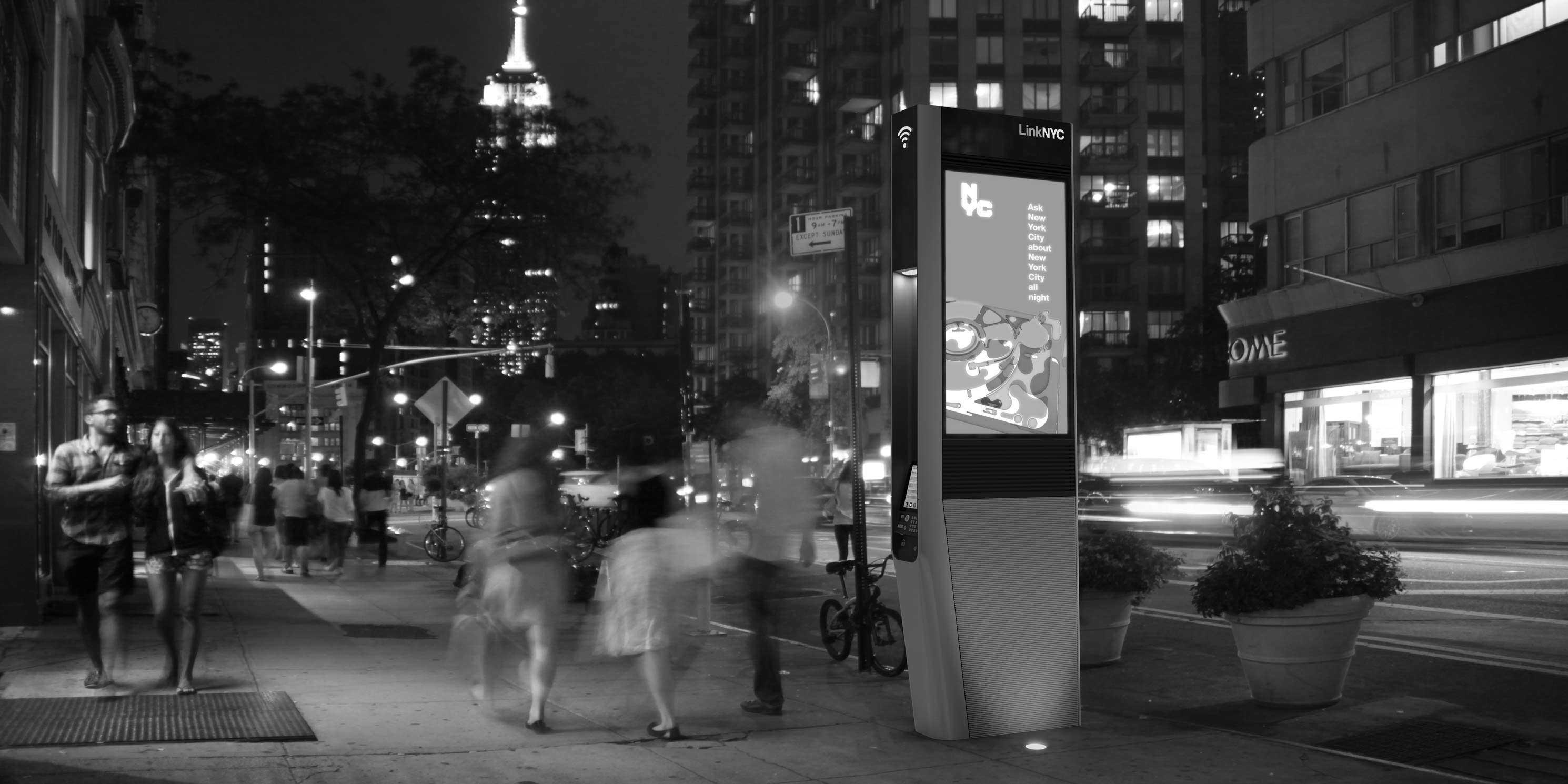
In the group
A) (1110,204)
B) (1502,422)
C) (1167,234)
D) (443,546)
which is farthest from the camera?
(1167,234)

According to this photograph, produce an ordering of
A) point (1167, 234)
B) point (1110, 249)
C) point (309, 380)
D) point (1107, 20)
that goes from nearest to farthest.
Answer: point (309, 380)
point (1110, 249)
point (1107, 20)
point (1167, 234)

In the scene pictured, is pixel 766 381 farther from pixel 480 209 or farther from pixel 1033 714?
pixel 1033 714

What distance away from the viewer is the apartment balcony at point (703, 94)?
130 metres

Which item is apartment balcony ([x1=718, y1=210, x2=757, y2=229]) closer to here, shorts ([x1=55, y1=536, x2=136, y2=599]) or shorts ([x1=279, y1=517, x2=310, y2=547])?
shorts ([x1=279, y1=517, x2=310, y2=547])

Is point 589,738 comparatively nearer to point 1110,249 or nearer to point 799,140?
point 1110,249

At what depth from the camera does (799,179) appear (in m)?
101

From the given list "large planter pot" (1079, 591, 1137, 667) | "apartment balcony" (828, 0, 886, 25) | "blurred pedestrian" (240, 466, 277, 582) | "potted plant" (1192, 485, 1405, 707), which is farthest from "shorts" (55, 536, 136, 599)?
"apartment balcony" (828, 0, 886, 25)

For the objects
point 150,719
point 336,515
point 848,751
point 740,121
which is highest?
point 740,121

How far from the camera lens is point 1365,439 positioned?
126 ft

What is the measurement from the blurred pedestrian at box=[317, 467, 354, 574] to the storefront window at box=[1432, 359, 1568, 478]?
26055 mm

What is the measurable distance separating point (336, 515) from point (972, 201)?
15.7 metres

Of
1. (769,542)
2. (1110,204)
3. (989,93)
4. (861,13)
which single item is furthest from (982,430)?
(861,13)

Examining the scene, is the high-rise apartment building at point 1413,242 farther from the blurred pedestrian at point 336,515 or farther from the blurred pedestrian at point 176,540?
the blurred pedestrian at point 176,540

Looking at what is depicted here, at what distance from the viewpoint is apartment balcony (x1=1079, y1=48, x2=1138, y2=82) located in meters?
83.2
